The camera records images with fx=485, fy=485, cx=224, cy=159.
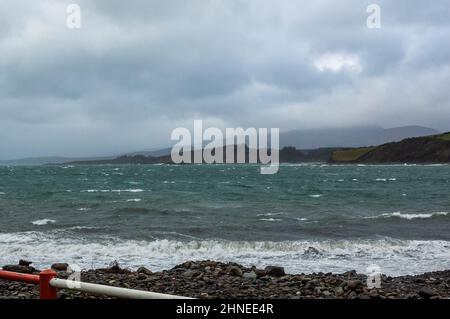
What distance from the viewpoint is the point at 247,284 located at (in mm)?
10969

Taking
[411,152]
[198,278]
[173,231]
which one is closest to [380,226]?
[173,231]

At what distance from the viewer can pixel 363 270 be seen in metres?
14.8

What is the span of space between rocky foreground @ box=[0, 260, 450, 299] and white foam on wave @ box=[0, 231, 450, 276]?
2.08m

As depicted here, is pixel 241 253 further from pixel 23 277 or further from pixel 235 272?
pixel 23 277

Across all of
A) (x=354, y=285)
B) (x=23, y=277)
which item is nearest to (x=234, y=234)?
(x=354, y=285)

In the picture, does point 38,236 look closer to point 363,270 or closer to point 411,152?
point 363,270

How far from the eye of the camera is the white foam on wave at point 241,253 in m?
15.6

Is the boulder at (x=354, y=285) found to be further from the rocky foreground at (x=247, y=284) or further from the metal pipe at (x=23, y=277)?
the metal pipe at (x=23, y=277)

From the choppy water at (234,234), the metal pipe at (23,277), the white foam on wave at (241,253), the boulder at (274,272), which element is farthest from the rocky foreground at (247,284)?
the metal pipe at (23,277)

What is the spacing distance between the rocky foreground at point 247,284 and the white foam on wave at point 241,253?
2.08 metres

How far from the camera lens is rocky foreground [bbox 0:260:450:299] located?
9820mm

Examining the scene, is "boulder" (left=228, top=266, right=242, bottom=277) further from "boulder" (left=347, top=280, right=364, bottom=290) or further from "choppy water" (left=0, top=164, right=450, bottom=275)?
"boulder" (left=347, top=280, right=364, bottom=290)

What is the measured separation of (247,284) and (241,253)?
22.8 ft

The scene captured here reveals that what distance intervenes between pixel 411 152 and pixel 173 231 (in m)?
191
